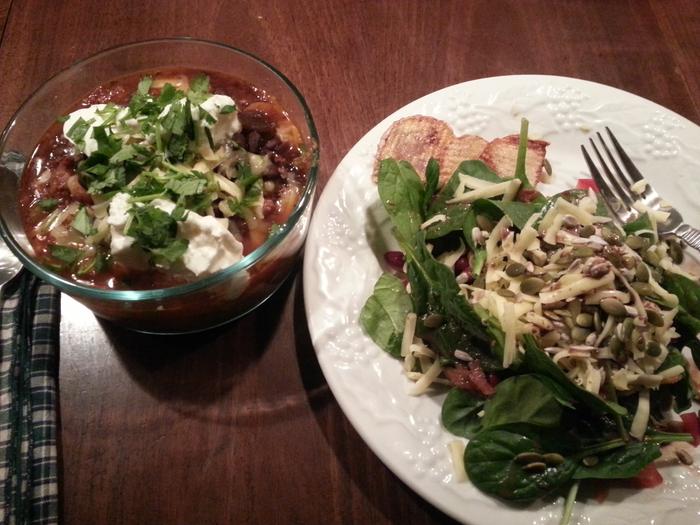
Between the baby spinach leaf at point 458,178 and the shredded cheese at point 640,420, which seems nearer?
the shredded cheese at point 640,420

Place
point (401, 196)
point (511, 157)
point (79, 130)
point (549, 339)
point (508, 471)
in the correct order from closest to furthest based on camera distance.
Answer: point (508, 471), point (549, 339), point (79, 130), point (401, 196), point (511, 157)

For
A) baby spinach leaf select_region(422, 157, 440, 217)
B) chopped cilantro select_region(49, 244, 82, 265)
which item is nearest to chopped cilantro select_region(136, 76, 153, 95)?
chopped cilantro select_region(49, 244, 82, 265)

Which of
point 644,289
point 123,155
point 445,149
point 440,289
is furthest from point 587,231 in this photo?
point 123,155

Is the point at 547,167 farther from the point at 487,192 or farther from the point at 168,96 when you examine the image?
the point at 168,96

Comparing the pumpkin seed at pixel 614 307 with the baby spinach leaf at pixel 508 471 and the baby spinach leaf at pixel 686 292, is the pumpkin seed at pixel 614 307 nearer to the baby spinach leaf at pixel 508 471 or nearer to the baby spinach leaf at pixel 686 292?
the baby spinach leaf at pixel 686 292

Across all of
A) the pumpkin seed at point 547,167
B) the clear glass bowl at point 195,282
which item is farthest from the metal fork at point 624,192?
the clear glass bowl at point 195,282

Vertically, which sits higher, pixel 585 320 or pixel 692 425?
pixel 585 320

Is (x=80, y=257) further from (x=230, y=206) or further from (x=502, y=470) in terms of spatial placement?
(x=502, y=470)
